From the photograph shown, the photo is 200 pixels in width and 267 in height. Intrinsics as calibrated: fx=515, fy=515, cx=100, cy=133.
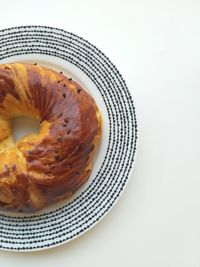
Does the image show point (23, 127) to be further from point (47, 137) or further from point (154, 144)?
point (154, 144)

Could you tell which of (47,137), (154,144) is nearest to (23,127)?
(47,137)

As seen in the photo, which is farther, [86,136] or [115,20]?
[115,20]

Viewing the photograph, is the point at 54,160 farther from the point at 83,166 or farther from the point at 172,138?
the point at 172,138

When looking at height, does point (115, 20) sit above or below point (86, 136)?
above

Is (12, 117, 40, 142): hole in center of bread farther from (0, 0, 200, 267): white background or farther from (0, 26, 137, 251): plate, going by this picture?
(0, 0, 200, 267): white background

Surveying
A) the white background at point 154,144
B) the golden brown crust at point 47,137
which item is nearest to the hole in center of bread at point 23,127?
the golden brown crust at point 47,137

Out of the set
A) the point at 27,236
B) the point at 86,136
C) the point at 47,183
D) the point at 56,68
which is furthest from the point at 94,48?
the point at 27,236
